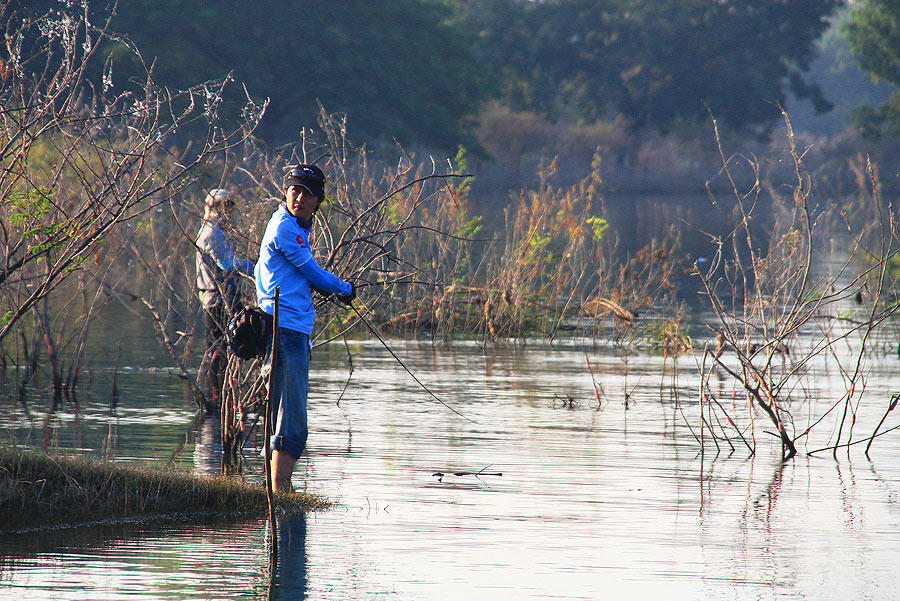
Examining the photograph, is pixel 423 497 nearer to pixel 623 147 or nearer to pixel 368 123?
pixel 368 123

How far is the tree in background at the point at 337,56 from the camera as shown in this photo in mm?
49594

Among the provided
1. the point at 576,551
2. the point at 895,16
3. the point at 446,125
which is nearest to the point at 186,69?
the point at 446,125

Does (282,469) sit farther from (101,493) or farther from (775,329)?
(775,329)

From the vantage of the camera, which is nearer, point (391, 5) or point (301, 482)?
point (301, 482)

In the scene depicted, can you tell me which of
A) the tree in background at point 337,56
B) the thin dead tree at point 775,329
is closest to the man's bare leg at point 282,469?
the thin dead tree at point 775,329

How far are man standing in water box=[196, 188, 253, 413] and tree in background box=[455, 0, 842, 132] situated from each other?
67.1m

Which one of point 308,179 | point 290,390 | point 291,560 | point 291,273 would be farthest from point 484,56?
point 291,560

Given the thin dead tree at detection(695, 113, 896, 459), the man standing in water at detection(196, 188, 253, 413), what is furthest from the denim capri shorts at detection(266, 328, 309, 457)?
the thin dead tree at detection(695, 113, 896, 459)

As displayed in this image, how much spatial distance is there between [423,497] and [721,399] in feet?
17.7

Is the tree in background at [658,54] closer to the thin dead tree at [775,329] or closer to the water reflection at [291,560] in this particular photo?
the thin dead tree at [775,329]

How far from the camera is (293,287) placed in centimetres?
737

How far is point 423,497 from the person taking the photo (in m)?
8.06

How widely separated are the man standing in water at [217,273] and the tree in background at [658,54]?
220 feet

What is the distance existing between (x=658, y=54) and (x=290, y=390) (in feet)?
244
